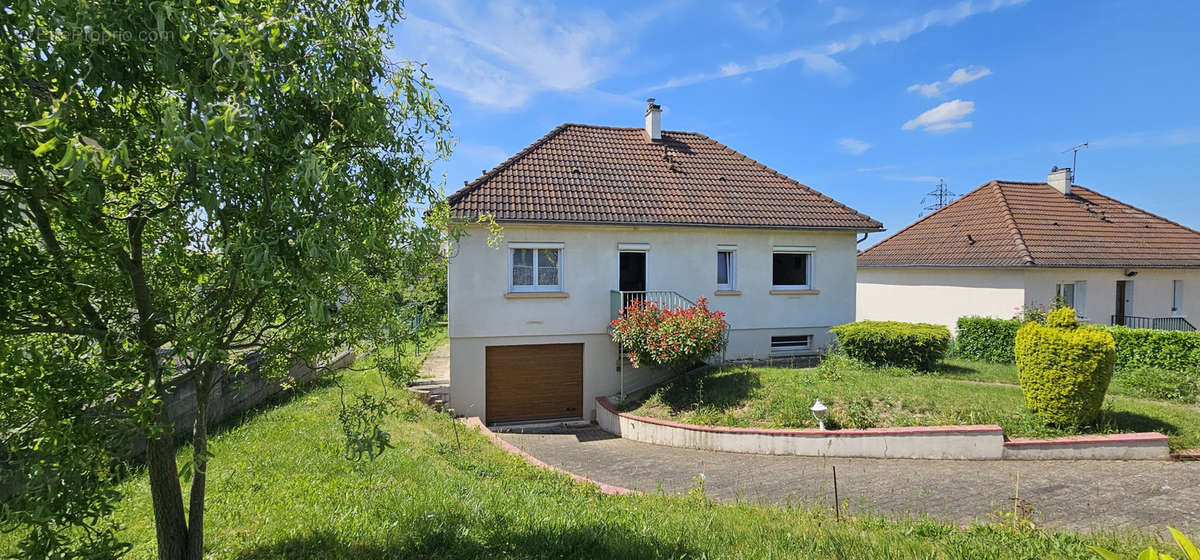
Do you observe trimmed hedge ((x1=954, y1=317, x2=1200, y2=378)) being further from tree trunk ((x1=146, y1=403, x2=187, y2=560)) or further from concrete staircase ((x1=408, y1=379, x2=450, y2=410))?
tree trunk ((x1=146, y1=403, x2=187, y2=560))

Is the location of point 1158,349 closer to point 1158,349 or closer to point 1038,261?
point 1158,349

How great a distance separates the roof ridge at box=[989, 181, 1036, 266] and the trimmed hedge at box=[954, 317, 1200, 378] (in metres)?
2.51

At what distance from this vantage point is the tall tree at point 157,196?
2.66m

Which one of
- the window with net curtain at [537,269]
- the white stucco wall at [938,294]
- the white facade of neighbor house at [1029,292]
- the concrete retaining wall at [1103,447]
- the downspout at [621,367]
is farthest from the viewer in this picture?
the white stucco wall at [938,294]

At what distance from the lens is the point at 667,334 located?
11914 millimetres

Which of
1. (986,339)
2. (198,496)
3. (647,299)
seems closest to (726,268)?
(647,299)

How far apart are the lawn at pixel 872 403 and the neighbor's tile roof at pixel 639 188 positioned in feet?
14.5

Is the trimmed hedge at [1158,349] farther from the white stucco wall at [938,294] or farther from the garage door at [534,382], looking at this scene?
the garage door at [534,382]

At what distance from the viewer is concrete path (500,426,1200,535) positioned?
6480 millimetres

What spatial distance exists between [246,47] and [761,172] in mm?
16502

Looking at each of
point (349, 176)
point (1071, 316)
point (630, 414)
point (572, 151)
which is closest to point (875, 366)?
point (1071, 316)

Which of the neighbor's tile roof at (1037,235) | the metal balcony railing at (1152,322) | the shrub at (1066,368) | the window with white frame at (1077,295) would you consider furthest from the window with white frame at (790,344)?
the metal balcony railing at (1152,322)

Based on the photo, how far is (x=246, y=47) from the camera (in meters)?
2.88

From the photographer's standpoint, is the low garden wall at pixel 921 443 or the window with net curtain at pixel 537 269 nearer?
the low garden wall at pixel 921 443
